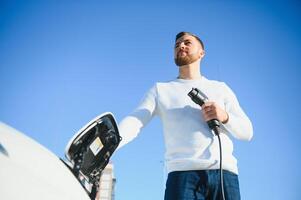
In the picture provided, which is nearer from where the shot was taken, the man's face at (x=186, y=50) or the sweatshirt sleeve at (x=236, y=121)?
the sweatshirt sleeve at (x=236, y=121)

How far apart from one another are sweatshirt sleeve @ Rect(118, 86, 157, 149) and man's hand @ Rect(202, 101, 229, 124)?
429 mm

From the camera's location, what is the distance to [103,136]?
1.53m

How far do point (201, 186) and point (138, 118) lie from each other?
630 millimetres

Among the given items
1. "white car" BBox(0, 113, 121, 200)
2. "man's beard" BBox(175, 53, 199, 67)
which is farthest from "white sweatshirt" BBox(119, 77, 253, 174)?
"white car" BBox(0, 113, 121, 200)

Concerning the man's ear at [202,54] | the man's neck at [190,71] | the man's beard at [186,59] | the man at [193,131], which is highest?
the man's ear at [202,54]

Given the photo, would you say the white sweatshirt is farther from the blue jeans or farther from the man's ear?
the man's ear

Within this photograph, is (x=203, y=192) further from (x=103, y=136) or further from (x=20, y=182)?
(x=20, y=182)

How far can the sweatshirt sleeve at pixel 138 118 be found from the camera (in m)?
2.15

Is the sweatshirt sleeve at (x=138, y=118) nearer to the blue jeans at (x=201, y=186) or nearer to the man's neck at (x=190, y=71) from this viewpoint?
the man's neck at (x=190, y=71)

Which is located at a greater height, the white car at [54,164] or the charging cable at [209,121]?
the charging cable at [209,121]

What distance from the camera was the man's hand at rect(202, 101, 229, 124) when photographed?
219 cm

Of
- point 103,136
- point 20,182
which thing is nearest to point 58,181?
point 20,182

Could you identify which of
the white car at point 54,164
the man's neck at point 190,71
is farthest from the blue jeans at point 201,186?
the man's neck at point 190,71

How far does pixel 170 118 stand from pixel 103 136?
93 centimetres
